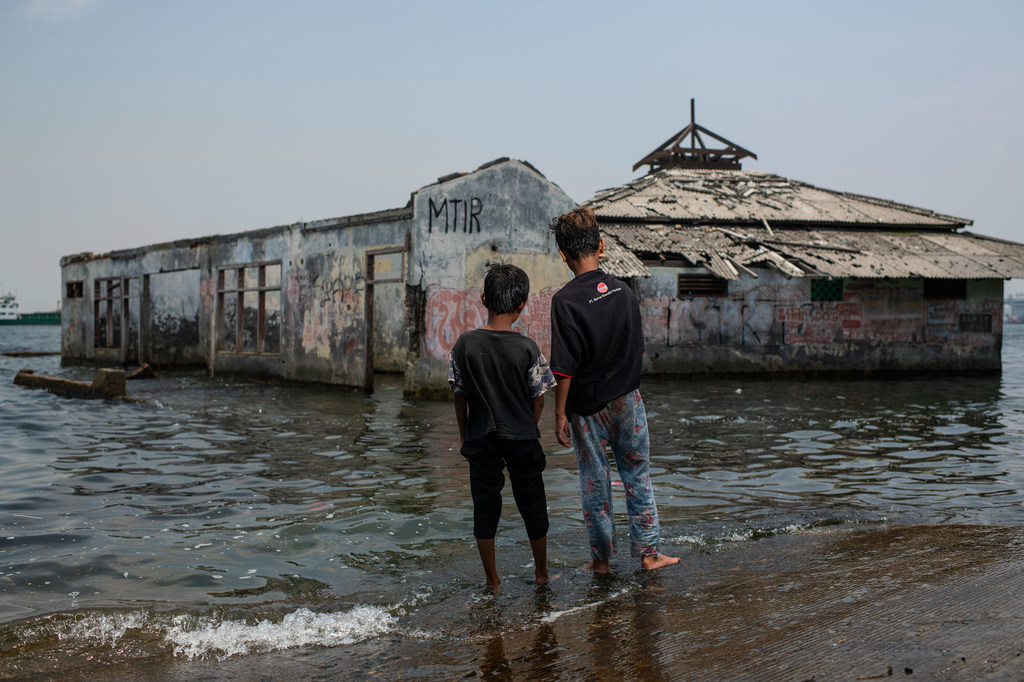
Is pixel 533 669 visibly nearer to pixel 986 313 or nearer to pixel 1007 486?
pixel 1007 486

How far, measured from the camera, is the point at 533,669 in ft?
9.09

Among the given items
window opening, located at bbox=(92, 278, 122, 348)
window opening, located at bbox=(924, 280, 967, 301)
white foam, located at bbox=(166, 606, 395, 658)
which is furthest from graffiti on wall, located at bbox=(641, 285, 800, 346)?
window opening, located at bbox=(92, 278, 122, 348)

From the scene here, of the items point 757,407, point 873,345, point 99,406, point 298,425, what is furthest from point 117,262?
point 873,345

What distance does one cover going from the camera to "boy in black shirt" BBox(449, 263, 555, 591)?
3.72 meters

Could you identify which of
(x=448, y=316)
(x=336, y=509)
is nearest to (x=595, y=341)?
(x=336, y=509)

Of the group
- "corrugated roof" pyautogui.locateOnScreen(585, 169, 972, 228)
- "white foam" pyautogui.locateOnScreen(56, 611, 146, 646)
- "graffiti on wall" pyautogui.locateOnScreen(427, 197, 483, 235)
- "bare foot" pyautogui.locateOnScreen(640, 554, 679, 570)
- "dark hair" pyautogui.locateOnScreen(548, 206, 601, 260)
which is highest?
"corrugated roof" pyautogui.locateOnScreen(585, 169, 972, 228)

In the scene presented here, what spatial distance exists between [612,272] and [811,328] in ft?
18.7

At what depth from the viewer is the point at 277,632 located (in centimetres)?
332

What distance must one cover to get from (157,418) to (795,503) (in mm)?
8648

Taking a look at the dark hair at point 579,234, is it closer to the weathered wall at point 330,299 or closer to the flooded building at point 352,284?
the flooded building at point 352,284

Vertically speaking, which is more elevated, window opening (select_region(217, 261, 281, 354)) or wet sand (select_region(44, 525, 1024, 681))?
window opening (select_region(217, 261, 281, 354))

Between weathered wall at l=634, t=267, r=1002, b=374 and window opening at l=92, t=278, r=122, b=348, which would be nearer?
weathered wall at l=634, t=267, r=1002, b=374

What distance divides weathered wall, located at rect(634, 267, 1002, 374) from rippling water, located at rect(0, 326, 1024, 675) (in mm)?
6978

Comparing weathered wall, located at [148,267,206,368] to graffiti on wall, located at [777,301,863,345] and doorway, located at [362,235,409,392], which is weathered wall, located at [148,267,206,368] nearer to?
doorway, located at [362,235,409,392]
